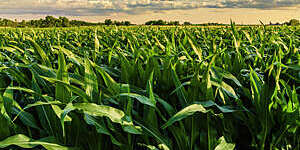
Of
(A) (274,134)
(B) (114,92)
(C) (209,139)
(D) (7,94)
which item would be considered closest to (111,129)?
(B) (114,92)

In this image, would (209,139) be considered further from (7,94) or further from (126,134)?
(7,94)

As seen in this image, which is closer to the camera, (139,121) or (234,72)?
(139,121)

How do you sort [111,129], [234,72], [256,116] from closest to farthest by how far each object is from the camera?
[111,129] → [256,116] → [234,72]

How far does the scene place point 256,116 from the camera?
35.7 inches

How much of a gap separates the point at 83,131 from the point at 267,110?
0.69 metres

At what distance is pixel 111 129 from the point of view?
80 centimetres

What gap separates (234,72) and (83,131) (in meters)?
0.97

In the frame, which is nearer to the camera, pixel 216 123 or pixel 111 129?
pixel 111 129

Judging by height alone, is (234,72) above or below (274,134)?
above

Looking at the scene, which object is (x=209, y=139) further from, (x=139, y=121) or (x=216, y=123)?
(x=139, y=121)

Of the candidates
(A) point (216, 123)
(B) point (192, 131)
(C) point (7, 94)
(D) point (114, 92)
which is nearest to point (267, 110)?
(A) point (216, 123)

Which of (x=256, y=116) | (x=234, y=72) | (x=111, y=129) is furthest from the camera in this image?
(x=234, y=72)

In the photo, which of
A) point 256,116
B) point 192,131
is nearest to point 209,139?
point 192,131

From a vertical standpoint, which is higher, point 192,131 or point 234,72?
point 234,72
